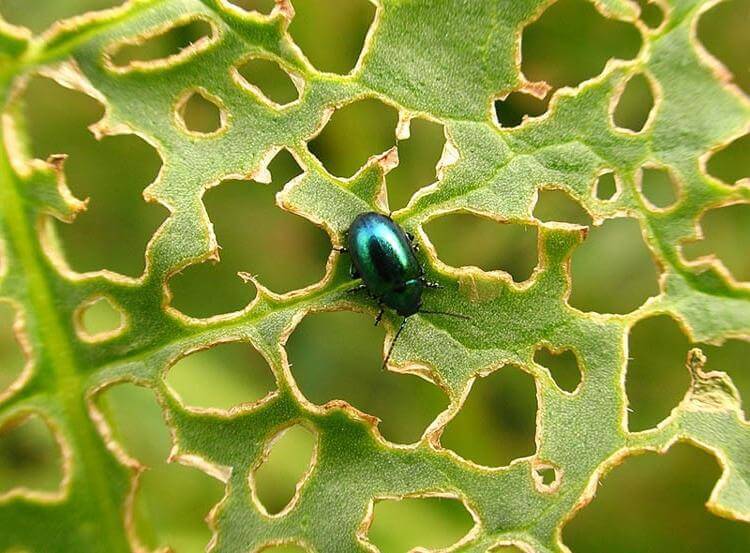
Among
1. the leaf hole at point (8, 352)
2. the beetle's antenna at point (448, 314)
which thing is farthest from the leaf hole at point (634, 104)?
the leaf hole at point (8, 352)

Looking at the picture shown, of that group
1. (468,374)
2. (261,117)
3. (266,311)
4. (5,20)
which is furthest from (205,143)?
(468,374)

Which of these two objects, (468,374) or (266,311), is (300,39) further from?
(468,374)

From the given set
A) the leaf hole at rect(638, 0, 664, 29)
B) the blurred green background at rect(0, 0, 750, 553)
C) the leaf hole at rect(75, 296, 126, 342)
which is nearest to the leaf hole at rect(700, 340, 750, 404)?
the blurred green background at rect(0, 0, 750, 553)

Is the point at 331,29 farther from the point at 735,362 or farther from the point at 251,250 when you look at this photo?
the point at 735,362

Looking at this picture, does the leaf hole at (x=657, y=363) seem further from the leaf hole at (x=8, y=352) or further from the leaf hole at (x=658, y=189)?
the leaf hole at (x=8, y=352)

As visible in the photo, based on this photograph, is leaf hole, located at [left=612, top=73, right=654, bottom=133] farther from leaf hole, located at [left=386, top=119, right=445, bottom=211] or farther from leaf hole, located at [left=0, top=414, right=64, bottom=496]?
leaf hole, located at [left=0, top=414, right=64, bottom=496]

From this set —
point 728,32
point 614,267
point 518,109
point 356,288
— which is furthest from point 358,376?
point 728,32
